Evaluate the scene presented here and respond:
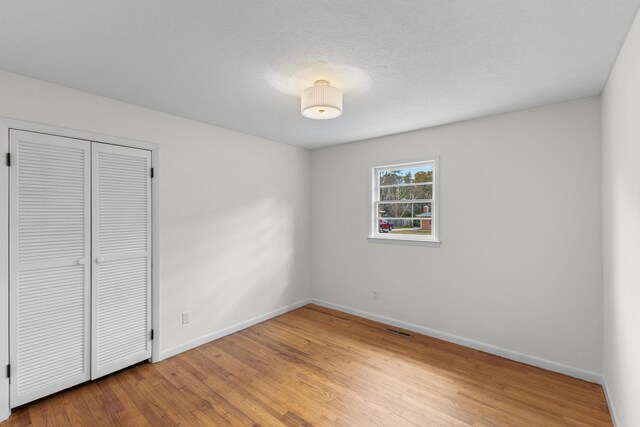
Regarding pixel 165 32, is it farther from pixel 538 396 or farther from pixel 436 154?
pixel 538 396

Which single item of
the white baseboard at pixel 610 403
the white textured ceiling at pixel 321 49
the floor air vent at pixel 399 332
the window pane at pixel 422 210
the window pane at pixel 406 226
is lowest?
the floor air vent at pixel 399 332

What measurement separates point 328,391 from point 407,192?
247 centimetres

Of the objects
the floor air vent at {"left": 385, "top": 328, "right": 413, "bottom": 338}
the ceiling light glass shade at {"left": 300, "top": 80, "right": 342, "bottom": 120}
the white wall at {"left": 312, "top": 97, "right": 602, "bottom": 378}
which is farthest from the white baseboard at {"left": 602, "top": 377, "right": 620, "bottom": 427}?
the ceiling light glass shade at {"left": 300, "top": 80, "right": 342, "bottom": 120}

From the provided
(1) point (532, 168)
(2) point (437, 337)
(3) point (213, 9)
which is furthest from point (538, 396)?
(3) point (213, 9)

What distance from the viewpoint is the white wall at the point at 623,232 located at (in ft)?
5.16

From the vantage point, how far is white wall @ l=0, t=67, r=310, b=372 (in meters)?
2.52

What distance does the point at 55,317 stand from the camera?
2.37m

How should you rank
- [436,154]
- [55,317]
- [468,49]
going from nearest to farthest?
[468,49] → [55,317] → [436,154]

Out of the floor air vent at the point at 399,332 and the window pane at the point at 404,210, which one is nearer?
the floor air vent at the point at 399,332

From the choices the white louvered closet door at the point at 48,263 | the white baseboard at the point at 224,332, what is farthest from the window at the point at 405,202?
the white louvered closet door at the point at 48,263

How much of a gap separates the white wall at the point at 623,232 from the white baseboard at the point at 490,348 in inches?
8.9

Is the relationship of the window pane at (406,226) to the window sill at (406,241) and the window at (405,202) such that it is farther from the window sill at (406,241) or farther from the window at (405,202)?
the window sill at (406,241)

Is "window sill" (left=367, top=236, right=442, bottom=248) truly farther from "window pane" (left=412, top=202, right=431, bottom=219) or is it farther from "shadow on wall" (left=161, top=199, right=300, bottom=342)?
"shadow on wall" (left=161, top=199, right=300, bottom=342)

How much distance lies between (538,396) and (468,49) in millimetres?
2644
